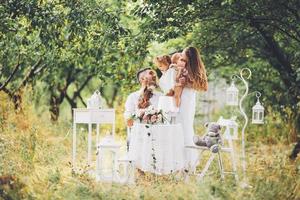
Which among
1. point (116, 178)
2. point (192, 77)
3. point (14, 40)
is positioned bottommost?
point (116, 178)

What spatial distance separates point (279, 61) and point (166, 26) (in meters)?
2.30

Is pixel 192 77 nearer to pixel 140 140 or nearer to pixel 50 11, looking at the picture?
pixel 140 140

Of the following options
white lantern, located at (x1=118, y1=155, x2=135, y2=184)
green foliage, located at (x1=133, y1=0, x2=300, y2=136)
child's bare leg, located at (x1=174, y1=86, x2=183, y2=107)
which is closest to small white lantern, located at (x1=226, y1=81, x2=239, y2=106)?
child's bare leg, located at (x1=174, y1=86, x2=183, y2=107)

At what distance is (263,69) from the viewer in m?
14.4

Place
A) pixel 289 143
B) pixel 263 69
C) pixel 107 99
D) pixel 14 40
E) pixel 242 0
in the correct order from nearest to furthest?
1. pixel 242 0
2. pixel 14 40
3. pixel 289 143
4. pixel 263 69
5. pixel 107 99

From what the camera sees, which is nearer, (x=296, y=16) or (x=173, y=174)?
Result: (x=173, y=174)

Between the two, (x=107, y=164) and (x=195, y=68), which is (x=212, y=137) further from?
(x=107, y=164)

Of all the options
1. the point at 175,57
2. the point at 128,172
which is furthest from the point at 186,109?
the point at 128,172

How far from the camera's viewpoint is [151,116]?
31.1 ft

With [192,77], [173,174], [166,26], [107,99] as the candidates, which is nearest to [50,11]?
[166,26]

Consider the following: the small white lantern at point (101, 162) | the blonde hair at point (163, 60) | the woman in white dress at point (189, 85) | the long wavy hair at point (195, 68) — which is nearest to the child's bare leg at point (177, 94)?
the woman in white dress at point (189, 85)

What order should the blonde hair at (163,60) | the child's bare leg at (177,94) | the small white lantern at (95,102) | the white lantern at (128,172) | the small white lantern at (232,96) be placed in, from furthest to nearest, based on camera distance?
the small white lantern at (232,96), the blonde hair at (163,60), the small white lantern at (95,102), the child's bare leg at (177,94), the white lantern at (128,172)

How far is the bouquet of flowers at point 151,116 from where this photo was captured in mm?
9461

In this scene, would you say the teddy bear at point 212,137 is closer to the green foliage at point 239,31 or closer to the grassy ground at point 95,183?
the grassy ground at point 95,183
